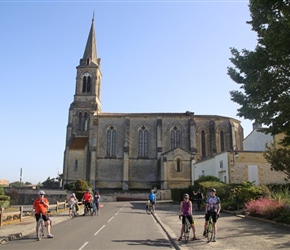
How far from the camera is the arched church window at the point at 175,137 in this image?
2010 inches

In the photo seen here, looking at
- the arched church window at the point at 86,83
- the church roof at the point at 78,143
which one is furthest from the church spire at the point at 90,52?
the church roof at the point at 78,143

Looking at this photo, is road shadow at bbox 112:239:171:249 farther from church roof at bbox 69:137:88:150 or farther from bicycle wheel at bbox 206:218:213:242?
church roof at bbox 69:137:88:150

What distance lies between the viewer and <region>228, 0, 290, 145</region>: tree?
35.7ft

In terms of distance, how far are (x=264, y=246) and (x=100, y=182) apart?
42254 millimetres

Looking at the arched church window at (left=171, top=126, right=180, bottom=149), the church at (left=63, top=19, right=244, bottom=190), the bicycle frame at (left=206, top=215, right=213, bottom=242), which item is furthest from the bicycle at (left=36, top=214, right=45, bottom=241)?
the arched church window at (left=171, top=126, right=180, bottom=149)

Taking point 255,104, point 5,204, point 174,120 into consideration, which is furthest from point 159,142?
point 255,104

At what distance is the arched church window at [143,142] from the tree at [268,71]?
3588 centimetres

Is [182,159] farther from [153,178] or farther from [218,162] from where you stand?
[218,162]

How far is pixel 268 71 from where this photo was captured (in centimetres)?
1335

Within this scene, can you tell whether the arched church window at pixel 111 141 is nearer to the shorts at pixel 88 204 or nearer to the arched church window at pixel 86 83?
the arched church window at pixel 86 83

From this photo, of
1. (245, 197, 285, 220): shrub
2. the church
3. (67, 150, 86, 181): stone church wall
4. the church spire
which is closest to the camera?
(245, 197, 285, 220): shrub

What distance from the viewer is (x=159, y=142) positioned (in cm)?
5025

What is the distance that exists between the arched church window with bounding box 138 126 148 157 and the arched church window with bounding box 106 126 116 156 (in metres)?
4.47

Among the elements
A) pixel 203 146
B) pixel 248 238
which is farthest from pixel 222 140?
pixel 248 238
